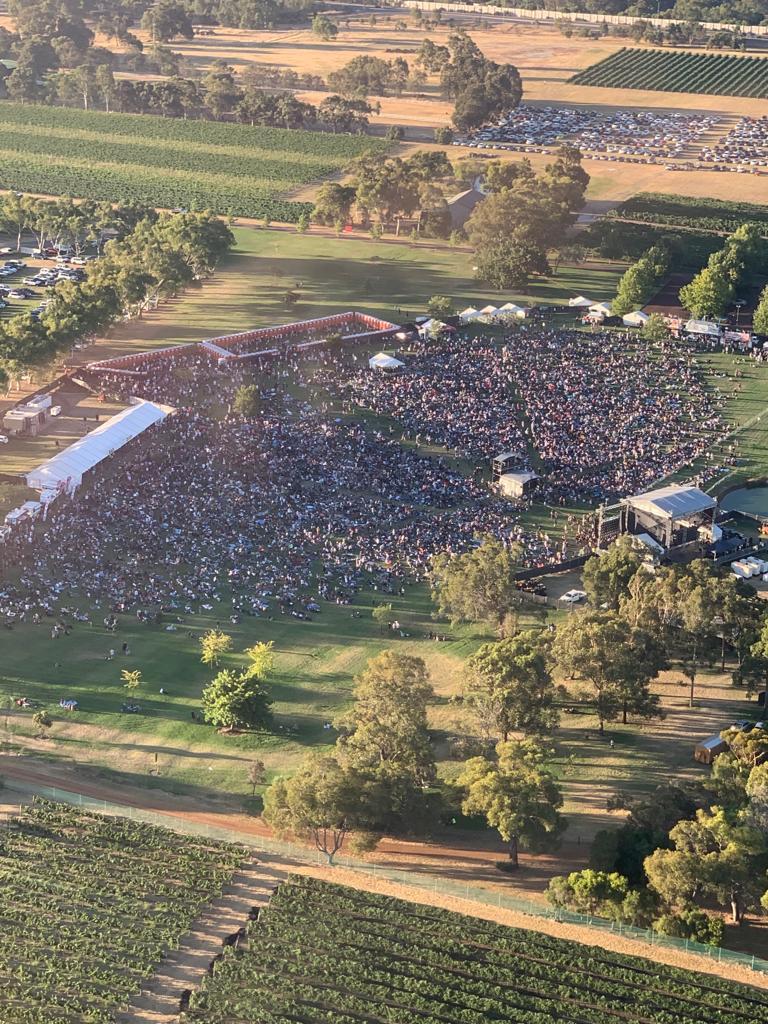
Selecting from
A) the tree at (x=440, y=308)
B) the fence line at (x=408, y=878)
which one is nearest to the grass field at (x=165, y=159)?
the tree at (x=440, y=308)

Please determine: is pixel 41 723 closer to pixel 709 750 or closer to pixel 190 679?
pixel 190 679

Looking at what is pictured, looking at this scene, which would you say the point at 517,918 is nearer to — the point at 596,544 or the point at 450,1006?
the point at 450,1006

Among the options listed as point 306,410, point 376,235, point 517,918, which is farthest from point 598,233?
point 517,918

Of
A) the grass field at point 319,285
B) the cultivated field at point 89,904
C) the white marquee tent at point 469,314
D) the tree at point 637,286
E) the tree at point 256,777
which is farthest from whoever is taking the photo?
the tree at point 637,286

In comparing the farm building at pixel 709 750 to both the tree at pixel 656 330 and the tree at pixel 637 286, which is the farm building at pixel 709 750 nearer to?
the tree at pixel 656 330

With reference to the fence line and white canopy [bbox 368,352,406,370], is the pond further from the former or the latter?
the fence line

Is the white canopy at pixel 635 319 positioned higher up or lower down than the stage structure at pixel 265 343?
higher up
